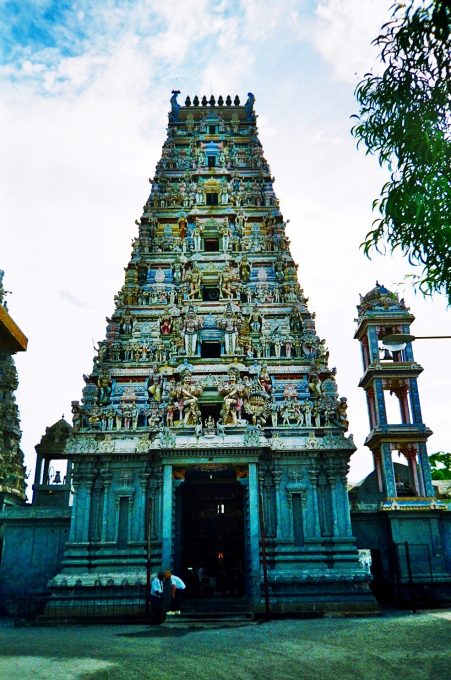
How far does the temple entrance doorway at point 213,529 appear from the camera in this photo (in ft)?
83.8

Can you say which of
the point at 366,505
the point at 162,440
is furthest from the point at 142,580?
the point at 366,505

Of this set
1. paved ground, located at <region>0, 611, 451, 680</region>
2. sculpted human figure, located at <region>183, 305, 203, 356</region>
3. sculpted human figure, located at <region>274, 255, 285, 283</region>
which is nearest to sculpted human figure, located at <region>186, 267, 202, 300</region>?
sculpted human figure, located at <region>183, 305, 203, 356</region>

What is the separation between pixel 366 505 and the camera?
25.2 meters

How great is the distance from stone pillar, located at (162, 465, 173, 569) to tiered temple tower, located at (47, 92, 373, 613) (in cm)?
6

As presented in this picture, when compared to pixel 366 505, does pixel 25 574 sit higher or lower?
lower

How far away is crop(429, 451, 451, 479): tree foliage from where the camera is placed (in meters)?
50.3

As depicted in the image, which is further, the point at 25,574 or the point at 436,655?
the point at 25,574

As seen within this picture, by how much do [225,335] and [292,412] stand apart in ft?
16.2

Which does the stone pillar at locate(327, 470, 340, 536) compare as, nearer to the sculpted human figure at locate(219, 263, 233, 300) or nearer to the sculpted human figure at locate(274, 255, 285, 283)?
the sculpted human figure at locate(219, 263, 233, 300)

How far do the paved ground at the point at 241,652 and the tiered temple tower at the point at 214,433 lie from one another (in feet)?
17.0

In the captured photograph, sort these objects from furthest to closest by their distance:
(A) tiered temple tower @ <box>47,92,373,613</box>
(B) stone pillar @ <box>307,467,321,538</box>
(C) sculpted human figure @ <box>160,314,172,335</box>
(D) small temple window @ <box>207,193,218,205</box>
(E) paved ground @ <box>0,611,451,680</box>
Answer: (D) small temple window @ <box>207,193,218,205</box> → (C) sculpted human figure @ <box>160,314,172,335</box> → (B) stone pillar @ <box>307,467,321,538</box> → (A) tiered temple tower @ <box>47,92,373,613</box> → (E) paved ground @ <box>0,611,451,680</box>

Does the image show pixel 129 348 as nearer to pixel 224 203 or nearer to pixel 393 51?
pixel 224 203

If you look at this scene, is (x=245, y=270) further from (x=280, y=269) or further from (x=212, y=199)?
(x=212, y=199)

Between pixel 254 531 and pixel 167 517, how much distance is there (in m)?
3.36
